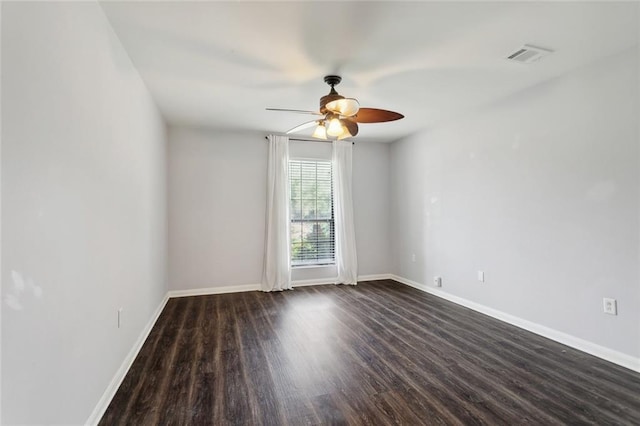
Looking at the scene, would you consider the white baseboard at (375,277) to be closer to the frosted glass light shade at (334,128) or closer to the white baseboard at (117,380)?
the frosted glass light shade at (334,128)

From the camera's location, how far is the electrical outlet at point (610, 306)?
241 cm

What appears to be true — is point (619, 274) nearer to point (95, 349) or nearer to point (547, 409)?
point (547, 409)

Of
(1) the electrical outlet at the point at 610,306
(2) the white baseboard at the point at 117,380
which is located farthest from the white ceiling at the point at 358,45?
(2) the white baseboard at the point at 117,380

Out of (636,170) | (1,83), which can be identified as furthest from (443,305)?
(1,83)

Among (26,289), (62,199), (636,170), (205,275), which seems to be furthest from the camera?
(205,275)

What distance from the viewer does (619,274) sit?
2398 millimetres

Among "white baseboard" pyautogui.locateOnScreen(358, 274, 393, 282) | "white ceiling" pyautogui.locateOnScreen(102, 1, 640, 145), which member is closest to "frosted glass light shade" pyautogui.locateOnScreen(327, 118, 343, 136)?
"white ceiling" pyautogui.locateOnScreen(102, 1, 640, 145)

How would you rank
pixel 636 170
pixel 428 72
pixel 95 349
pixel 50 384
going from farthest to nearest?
pixel 428 72 < pixel 636 170 < pixel 95 349 < pixel 50 384

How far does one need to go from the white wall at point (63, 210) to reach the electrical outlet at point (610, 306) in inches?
144

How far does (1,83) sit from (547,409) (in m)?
3.04

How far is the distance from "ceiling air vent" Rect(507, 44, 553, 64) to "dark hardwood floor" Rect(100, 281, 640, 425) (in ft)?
8.04

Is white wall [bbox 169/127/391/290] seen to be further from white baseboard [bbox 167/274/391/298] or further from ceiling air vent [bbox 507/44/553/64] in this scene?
ceiling air vent [bbox 507/44/553/64]

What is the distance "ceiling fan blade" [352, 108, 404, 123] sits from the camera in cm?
275

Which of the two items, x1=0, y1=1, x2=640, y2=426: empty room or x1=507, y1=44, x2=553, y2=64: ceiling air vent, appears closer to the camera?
x1=0, y1=1, x2=640, y2=426: empty room
